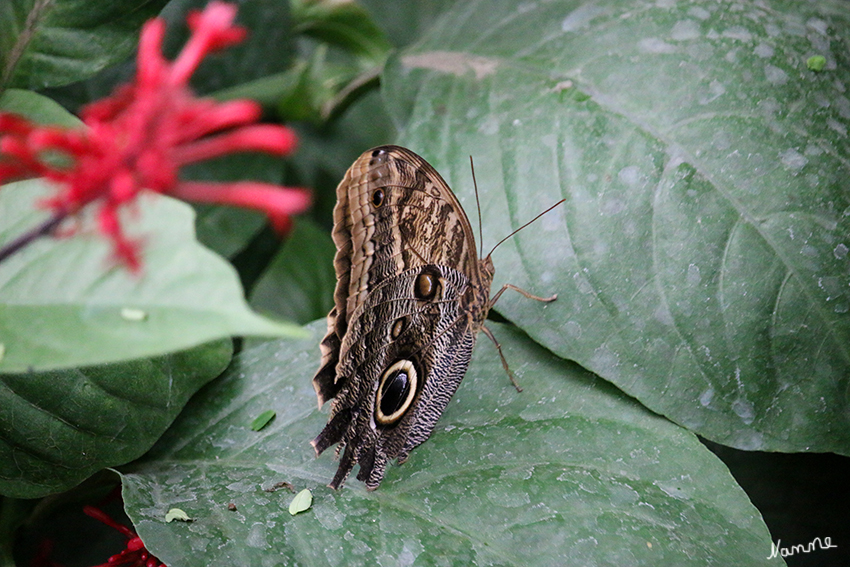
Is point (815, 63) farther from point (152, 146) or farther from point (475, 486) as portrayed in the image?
point (152, 146)

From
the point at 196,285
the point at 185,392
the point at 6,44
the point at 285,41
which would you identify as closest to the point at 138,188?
the point at 196,285

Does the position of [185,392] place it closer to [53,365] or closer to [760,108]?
[53,365]

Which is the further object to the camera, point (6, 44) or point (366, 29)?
point (366, 29)

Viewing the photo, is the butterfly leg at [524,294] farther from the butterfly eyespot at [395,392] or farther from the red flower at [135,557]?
the red flower at [135,557]

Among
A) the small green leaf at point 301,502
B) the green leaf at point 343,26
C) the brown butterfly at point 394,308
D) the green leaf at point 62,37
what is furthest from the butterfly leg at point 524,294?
the green leaf at point 343,26

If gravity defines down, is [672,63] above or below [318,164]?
→ above

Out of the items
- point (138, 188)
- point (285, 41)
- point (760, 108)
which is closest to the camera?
point (138, 188)

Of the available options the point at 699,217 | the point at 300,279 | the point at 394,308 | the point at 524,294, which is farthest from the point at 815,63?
the point at 300,279
